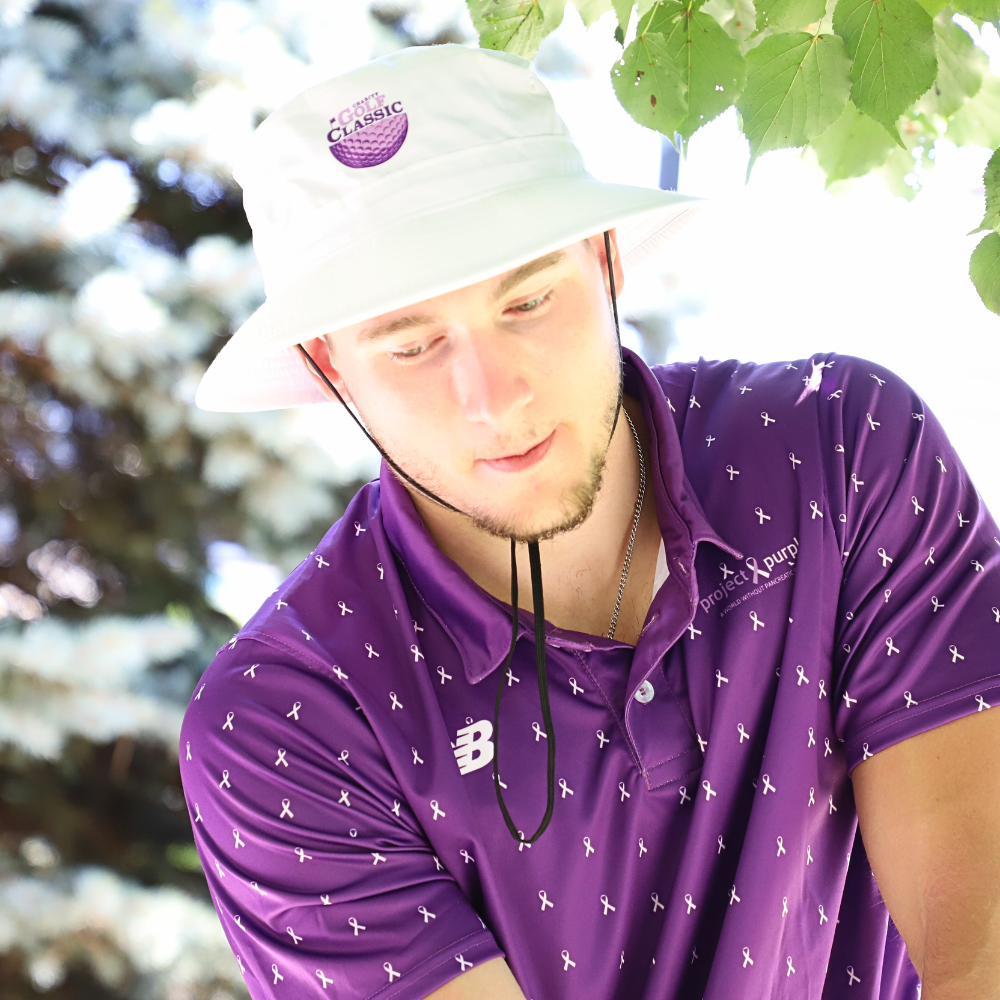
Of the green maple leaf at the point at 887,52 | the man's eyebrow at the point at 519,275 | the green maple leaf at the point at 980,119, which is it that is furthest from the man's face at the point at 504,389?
the green maple leaf at the point at 980,119

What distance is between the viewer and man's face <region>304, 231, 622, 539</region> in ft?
3.38

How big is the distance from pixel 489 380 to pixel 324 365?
295mm

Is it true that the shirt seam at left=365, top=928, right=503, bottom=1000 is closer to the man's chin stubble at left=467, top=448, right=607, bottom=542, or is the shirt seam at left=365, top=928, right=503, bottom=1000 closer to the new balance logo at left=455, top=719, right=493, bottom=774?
the new balance logo at left=455, top=719, right=493, bottom=774

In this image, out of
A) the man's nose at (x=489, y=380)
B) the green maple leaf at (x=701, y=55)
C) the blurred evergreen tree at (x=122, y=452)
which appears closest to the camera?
the green maple leaf at (x=701, y=55)

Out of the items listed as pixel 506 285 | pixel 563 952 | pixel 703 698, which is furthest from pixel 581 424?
pixel 563 952

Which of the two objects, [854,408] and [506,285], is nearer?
[506,285]

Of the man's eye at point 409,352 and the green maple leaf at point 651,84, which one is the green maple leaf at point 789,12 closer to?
the green maple leaf at point 651,84

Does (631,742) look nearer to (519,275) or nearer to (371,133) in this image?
(519,275)

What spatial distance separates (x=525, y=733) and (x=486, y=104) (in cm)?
63

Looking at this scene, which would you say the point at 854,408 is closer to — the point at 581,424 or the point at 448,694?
the point at 581,424

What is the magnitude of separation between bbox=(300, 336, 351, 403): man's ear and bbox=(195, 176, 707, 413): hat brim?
0.17 m

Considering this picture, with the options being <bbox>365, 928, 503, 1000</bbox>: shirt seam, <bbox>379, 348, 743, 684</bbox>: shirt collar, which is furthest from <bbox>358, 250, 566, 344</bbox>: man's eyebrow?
<bbox>365, 928, 503, 1000</bbox>: shirt seam

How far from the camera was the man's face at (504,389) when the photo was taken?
1029 millimetres

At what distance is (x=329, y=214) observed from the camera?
1005 millimetres
